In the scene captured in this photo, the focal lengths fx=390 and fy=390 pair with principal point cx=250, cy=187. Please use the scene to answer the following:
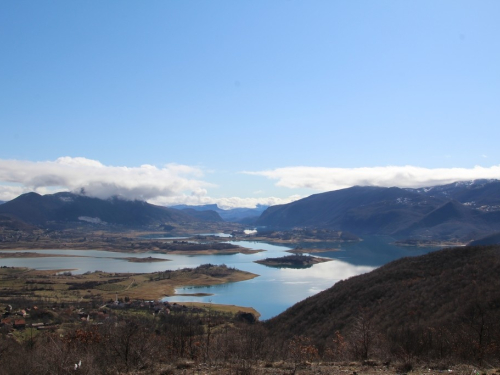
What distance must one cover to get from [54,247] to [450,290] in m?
139

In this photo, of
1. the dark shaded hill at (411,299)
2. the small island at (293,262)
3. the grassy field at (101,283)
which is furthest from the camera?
the small island at (293,262)

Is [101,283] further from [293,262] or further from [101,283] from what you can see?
[293,262]

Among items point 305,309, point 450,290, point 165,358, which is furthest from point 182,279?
point 165,358

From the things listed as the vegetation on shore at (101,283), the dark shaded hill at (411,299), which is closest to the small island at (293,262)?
the vegetation on shore at (101,283)

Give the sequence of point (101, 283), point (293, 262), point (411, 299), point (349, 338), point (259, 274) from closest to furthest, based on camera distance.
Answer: point (349, 338) → point (411, 299) → point (101, 283) → point (259, 274) → point (293, 262)

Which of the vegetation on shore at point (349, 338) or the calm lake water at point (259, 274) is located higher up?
the vegetation on shore at point (349, 338)

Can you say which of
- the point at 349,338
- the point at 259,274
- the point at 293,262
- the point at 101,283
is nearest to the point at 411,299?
the point at 349,338

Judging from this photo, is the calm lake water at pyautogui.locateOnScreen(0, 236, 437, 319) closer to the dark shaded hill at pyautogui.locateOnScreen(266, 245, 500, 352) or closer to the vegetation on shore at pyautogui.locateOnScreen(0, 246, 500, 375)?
the dark shaded hill at pyautogui.locateOnScreen(266, 245, 500, 352)

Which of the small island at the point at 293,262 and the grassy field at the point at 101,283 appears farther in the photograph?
the small island at the point at 293,262

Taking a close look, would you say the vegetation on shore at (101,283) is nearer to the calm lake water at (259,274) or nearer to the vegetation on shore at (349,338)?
the calm lake water at (259,274)

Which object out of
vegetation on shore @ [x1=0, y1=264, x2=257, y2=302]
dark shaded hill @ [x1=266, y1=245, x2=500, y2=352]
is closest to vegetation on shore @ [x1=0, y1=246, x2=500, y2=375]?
dark shaded hill @ [x1=266, y1=245, x2=500, y2=352]

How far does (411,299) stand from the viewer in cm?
1917

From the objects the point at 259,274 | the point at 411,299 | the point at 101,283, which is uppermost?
the point at 411,299

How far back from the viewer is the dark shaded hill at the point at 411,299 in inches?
603
